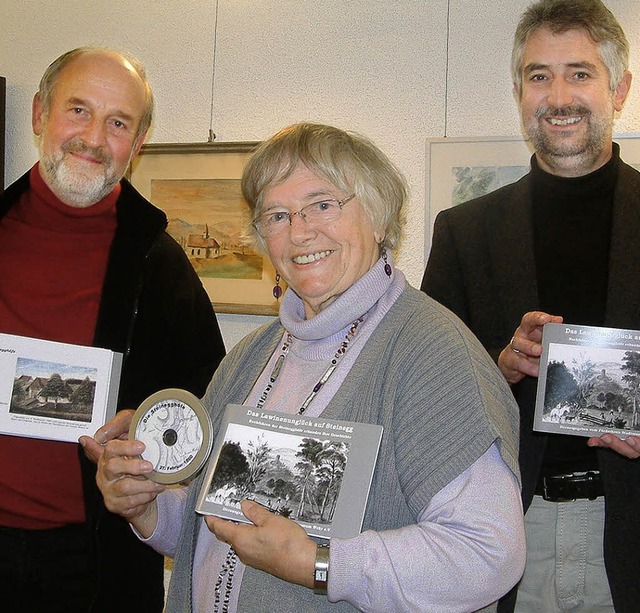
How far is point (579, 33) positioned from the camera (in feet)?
6.77

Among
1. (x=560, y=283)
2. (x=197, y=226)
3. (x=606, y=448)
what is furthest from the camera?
(x=197, y=226)

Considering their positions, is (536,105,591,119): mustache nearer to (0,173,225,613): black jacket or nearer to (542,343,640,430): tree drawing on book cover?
(542,343,640,430): tree drawing on book cover

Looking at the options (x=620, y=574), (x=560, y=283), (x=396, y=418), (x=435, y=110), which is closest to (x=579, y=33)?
(x=560, y=283)

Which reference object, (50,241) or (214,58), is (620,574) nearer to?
(50,241)

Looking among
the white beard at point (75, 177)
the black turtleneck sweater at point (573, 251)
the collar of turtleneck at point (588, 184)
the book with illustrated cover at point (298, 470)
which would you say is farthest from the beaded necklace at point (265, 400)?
the white beard at point (75, 177)

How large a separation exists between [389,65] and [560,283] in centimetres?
146

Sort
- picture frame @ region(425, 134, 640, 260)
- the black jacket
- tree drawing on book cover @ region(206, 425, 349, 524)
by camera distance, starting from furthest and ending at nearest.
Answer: picture frame @ region(425, 134, 640, 260) < the black jacket < tree drawing on book cover @ region(206, 425, 349, 524)

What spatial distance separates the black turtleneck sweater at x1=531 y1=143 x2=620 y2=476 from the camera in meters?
1.99

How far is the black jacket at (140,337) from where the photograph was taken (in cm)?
222

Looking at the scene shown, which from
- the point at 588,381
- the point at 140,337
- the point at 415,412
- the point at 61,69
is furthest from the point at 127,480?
the point at 61,69

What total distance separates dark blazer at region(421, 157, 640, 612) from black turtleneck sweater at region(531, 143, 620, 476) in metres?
0.03

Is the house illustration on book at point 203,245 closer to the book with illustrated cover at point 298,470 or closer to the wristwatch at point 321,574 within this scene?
the book with illustrated cover at point 298,470

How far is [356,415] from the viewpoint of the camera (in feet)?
4.78

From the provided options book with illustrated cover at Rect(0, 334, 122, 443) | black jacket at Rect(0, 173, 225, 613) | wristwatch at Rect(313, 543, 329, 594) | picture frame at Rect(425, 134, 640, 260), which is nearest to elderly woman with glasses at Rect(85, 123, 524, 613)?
wristwatch at Rect(313, 543, 329, 594)
